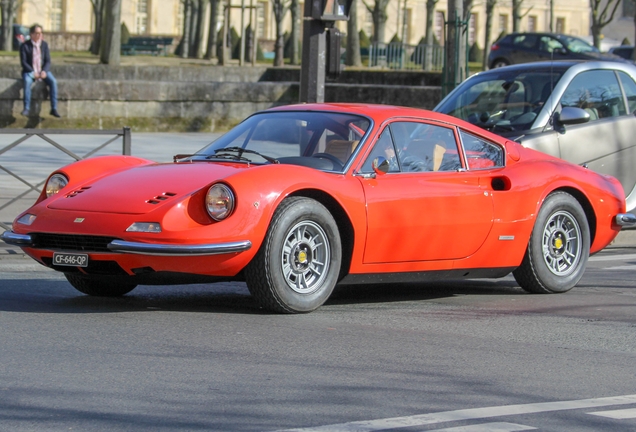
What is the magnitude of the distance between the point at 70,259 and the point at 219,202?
3.28ft

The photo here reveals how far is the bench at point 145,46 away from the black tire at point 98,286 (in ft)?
192

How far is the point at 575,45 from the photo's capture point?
39188 millimetres

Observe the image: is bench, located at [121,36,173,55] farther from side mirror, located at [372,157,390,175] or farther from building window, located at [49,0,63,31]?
side mirror, located at [372,157,390,175]

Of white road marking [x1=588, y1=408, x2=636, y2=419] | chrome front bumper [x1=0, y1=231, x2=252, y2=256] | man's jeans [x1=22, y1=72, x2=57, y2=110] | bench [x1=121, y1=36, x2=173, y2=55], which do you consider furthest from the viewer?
bench [x1=121, y1=36, x2=173, y2=55]

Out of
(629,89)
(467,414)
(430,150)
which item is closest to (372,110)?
(430,150)

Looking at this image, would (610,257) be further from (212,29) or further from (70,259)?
(212,29)

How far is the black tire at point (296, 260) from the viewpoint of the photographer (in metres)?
7.27

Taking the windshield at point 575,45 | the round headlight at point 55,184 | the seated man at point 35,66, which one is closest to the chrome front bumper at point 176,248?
the round headlight at point 55,184

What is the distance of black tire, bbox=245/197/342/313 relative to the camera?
727cm

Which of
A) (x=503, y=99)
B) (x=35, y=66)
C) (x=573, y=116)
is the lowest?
(x=573, y=116)

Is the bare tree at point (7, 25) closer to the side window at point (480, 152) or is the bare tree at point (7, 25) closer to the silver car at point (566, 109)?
the silver car at point (566, 109)

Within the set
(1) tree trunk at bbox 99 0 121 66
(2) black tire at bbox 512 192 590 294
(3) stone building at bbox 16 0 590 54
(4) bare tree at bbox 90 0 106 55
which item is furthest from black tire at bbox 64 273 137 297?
(3) stone building at bbox 16 0 590 54

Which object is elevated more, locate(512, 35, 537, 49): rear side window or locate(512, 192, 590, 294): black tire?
locate(512, 35, 537, 49): rear side window

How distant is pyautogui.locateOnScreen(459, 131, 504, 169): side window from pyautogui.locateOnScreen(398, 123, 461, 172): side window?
0.41ft
